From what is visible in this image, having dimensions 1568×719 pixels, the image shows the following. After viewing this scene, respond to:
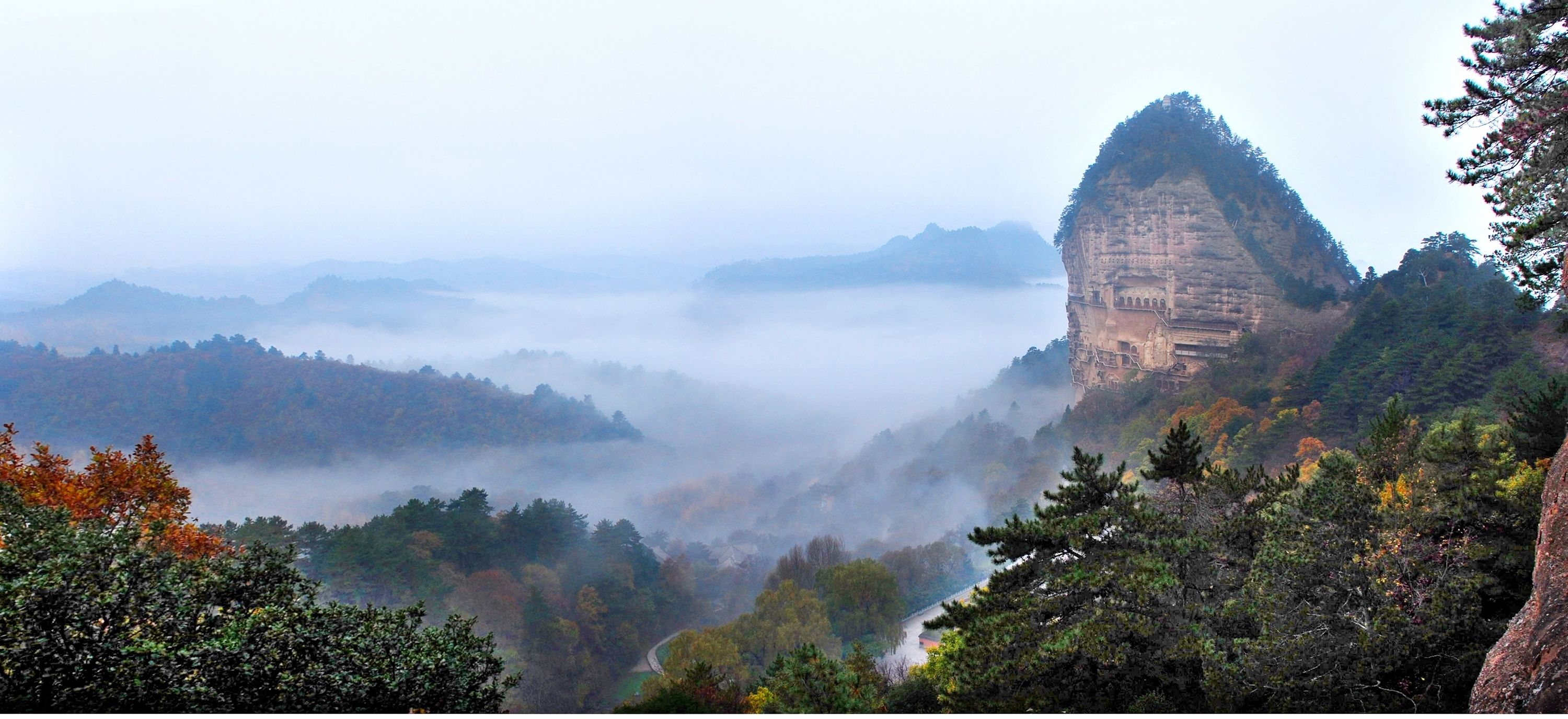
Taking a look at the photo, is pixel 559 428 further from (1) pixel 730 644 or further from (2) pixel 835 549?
(1) pixel 730 644

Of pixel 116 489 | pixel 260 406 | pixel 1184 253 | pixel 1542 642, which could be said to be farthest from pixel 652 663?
pixel 260 406

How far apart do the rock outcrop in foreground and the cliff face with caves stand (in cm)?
7199

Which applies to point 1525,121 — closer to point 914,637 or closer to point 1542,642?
point 1542,642

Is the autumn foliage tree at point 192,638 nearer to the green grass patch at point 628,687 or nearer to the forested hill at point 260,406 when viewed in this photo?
the green grass patch at point 628,687

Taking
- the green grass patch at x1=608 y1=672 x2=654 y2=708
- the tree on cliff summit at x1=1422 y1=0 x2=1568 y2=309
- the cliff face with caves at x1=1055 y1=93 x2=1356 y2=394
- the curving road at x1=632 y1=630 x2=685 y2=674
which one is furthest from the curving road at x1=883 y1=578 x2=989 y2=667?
the cliff face with caves at x1=1055 y1=93 x2=1356 y2=394

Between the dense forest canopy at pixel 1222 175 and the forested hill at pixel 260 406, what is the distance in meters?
95.1

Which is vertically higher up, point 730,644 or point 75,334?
point 75,334

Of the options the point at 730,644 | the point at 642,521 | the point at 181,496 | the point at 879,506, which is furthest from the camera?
the point at 642,521

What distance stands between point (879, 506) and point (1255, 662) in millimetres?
98415

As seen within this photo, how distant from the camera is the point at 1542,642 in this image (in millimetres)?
8078

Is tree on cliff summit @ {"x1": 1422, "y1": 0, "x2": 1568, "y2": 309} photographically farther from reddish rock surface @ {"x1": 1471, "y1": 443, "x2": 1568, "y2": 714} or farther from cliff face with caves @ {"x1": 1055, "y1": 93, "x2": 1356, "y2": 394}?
cliff face with caves @ {"x1": 1055, "y1": 93, "x2": 1356, "y2": 394}

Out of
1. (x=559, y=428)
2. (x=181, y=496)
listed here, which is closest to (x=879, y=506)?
(x=559, y=428)

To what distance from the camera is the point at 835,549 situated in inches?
2773

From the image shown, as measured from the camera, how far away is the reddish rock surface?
770cm
